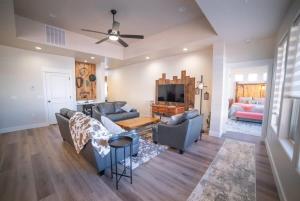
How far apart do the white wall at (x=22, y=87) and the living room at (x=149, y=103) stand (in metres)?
0.03

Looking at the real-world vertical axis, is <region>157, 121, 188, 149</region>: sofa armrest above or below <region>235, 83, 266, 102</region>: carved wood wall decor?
below

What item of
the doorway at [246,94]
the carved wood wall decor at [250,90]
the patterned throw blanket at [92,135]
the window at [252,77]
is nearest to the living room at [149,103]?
the patterned throw blanket at [92,135]

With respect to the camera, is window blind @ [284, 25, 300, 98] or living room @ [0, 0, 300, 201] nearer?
window blind @ [284, 25, 300, 98]

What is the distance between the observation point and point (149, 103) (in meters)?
6.52

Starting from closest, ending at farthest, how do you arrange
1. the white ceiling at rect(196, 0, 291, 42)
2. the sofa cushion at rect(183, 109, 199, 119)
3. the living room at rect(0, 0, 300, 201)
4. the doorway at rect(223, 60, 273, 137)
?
the living room at rect(0, 0, 300, 201) < the white ceiling at rect(196, 0, 291, 42) < the sofa cushion at rect(183, 109, 199, 119) < the doorway at rect(223, 60, 273, 137)

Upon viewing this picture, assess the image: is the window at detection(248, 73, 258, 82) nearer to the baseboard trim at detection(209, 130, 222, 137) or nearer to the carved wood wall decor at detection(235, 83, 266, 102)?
the carved wood wall decor at detection(235, 83, 266, 102)

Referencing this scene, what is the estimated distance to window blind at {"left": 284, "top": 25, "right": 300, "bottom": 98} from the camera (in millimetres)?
1885

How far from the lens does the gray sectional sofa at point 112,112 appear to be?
5.00m

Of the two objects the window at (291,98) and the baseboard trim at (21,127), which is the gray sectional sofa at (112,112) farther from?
the window at (291,98)

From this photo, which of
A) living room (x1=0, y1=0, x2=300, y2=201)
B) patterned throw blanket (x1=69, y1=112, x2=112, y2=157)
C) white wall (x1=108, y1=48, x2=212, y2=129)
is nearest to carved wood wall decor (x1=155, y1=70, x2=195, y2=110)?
living room (x1=0, y1=0, x2=300, y2=201)

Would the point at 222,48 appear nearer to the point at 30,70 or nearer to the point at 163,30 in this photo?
the point at 163,30

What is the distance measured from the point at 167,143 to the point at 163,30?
12.1ft

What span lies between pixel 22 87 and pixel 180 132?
18.2 feet

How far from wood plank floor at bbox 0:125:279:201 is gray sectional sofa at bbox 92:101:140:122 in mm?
1762
